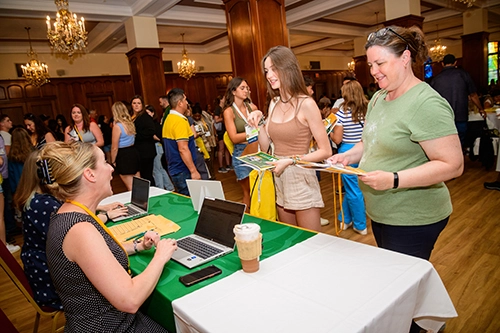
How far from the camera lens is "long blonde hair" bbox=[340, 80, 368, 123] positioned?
10.5ft

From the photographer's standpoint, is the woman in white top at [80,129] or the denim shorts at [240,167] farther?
the woman in white top at [80,129]

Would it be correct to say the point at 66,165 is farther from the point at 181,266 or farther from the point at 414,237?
the point at 414,237

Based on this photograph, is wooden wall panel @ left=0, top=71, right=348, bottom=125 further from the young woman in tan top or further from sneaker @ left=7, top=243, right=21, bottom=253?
the young woman in tan top

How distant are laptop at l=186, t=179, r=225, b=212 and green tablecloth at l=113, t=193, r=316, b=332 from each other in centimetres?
9

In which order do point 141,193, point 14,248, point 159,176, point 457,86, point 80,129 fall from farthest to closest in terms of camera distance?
point 159,176 < point 457,86 < point 80,129 < point 14,248 < point 141,193

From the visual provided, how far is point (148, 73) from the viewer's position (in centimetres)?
685

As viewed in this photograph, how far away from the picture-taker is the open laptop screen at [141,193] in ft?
7.42

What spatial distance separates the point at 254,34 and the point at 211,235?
9.55 feet

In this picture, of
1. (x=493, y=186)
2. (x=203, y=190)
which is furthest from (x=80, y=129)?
(x=493, y=186)

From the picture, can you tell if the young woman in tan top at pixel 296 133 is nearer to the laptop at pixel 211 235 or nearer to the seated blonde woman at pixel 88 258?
the laptop at pixel 211 235

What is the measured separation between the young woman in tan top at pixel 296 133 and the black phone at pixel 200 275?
0.78m

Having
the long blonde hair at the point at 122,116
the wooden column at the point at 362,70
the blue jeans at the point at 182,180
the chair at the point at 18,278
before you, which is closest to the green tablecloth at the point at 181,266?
the chair at the point at 18,278

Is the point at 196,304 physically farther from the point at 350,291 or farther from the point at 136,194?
the point at 136,194

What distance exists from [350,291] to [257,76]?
3.21 metres
